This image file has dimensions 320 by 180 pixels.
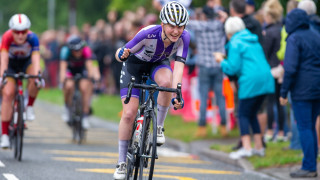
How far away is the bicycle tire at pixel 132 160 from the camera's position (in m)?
7.98

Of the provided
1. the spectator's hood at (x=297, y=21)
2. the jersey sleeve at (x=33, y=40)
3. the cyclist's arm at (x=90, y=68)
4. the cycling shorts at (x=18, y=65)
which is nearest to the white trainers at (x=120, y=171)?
the spectator's hood at (x=297, y=21)

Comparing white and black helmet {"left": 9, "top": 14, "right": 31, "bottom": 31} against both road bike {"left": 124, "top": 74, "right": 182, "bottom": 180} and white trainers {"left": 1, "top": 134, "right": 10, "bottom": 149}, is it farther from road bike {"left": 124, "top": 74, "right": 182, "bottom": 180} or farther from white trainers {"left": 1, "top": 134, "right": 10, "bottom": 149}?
road bike {"left": 124, "top": 74, "right": 182, "bottom": 180}

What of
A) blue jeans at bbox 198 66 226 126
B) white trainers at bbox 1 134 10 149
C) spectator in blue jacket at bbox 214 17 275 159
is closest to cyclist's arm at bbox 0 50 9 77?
white trainers at bbox 1 134 10 149

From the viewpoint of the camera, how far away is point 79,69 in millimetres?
14773

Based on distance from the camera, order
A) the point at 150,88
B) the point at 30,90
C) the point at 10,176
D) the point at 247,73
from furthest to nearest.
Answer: the point at 30,90, the point at 247,73, the point at 10,176, the point at 150,88

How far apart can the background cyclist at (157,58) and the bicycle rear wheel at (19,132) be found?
115 inches

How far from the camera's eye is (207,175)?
10180 mm

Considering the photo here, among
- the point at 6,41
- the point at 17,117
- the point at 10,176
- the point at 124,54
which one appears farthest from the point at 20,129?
the point at 124,54

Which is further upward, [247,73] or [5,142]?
[247,73]

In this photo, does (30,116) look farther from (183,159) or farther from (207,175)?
(207,175)

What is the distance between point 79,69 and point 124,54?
7.02 meters

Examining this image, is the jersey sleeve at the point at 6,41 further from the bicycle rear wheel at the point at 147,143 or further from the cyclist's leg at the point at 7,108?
the bicycle rear wheel at the point at 147,143

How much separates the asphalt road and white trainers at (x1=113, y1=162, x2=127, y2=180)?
118 centimetres

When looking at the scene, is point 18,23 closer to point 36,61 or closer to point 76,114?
point 36,61
